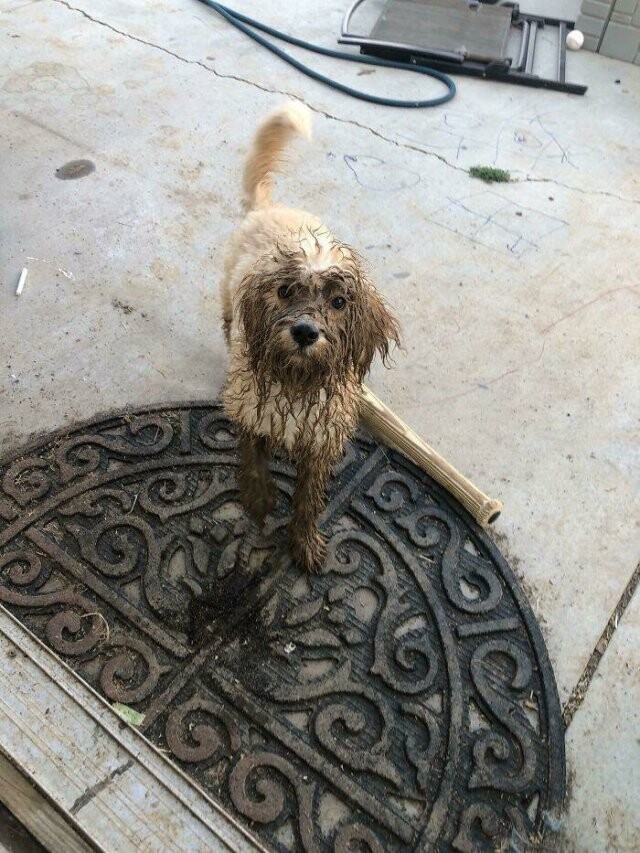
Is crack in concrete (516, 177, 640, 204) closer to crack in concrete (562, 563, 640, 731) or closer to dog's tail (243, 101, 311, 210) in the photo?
dog's tail (243, 101, 311, 210)

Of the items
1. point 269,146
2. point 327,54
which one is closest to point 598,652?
point 269,146

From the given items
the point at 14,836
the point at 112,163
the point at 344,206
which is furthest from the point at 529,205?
the point at 14,836

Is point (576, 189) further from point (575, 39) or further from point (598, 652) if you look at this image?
point (598, 652)

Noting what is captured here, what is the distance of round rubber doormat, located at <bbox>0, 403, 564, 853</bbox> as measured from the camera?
85.9 inches

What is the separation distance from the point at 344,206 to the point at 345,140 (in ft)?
3.04

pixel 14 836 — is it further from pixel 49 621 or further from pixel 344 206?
pixel 344 206

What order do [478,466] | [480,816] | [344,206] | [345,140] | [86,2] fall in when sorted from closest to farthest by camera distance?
[480,816]
[478,466]
[344,206]
[345,140]
[86,2]

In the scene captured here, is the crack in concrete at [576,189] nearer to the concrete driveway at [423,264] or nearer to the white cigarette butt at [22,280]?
the concrete driveway at [423,264]

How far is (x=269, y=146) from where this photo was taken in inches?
121

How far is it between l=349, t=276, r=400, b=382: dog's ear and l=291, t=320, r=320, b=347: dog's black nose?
180 millimetres

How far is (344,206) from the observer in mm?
4441

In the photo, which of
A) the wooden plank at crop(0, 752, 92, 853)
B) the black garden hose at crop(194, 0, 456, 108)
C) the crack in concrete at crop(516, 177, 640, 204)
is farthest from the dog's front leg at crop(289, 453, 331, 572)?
the black garden hose at crop(194, 0, 456, 108)

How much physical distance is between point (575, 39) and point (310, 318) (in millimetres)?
6103

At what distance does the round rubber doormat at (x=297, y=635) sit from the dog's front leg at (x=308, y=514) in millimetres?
74
